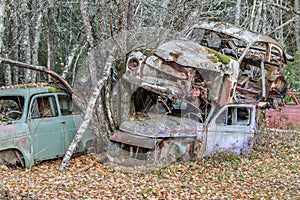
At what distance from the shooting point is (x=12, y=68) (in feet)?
45.8

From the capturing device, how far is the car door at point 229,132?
8.92 meters

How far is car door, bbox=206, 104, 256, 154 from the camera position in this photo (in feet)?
29.3

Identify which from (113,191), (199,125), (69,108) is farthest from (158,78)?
(113,191)

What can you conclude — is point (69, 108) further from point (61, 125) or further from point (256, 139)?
point (256, 139)

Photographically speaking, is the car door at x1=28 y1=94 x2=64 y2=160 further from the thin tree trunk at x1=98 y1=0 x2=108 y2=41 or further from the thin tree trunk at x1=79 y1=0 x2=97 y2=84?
the thin tree trunk at x1=98 y1=0 x2=108 y2=41

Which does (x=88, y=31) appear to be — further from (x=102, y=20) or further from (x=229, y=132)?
(x=229, y=132)

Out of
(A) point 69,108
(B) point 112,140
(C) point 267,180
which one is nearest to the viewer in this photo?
(C) point 267,180

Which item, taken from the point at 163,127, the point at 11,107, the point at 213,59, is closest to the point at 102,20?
the point at 213,59

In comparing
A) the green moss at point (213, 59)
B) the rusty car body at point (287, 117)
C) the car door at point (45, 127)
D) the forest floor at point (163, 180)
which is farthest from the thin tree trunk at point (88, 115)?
the rusty car body at point (287, 117)

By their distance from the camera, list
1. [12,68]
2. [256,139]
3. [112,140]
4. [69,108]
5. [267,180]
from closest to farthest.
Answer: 1. [267,180]
2. [112,140]
3. [69,108]
4. [256,139]
5. [12,68]

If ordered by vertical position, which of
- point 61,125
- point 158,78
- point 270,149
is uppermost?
point 158,78

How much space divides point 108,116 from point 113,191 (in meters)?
3.05

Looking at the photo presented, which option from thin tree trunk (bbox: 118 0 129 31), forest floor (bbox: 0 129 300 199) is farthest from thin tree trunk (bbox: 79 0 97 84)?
forest floor (bbox: 0 129 300 199)

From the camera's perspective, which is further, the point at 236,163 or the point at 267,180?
the point at 236,163
